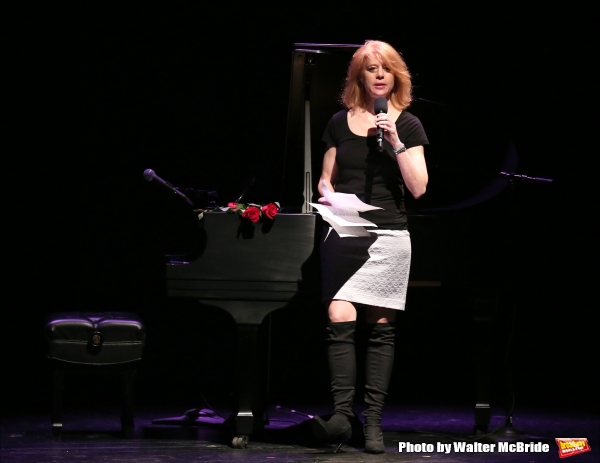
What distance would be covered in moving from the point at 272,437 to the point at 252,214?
3.47ft

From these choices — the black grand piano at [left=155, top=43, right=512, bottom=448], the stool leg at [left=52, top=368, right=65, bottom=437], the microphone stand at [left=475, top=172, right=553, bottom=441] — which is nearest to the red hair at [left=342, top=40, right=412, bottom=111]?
the black grand piano at [left=155, top=43, right=512, bottom=448]

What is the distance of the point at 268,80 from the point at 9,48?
1544 mm

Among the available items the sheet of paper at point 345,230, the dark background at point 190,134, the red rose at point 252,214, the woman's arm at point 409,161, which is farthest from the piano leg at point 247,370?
the dark background at point 190,134

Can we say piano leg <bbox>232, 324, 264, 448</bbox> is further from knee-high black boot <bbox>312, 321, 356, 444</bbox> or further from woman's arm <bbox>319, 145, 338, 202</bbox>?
woman's arm <bbox>319, 145, 338, 202</bbox>

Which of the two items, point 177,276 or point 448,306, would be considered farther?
point 448,306

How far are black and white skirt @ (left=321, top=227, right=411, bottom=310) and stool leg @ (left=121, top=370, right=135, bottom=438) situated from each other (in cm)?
118

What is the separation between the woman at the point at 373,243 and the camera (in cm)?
348

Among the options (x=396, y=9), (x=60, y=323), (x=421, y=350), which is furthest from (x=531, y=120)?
(x=60, y=323)

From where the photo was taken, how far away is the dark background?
516 cm

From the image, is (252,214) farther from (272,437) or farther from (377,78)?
(272,437)

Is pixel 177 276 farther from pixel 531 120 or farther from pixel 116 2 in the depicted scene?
pixel 531 120

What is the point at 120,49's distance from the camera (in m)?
5.19

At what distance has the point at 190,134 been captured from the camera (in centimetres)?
528

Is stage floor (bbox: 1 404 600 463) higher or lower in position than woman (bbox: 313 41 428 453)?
lower
